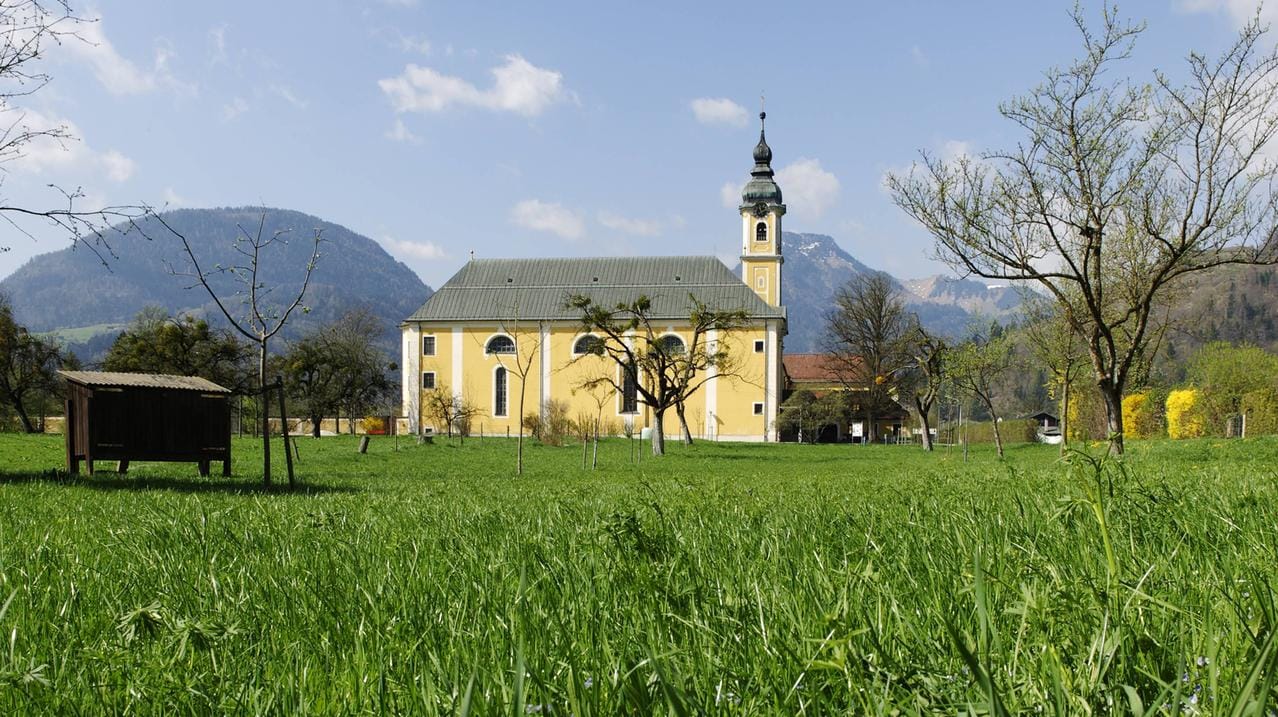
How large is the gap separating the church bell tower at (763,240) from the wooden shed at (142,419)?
5337cm

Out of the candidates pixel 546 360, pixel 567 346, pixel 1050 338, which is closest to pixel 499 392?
pixel 546 360

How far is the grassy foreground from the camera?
1235 millimetres

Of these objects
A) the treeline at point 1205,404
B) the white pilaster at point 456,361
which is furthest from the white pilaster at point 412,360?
the treeline at point 1205,404

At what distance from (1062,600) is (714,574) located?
1.18 metres

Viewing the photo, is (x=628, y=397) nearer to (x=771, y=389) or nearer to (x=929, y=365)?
(x=771, y=389)

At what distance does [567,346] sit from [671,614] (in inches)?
2241

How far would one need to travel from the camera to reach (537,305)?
6006 centimetres

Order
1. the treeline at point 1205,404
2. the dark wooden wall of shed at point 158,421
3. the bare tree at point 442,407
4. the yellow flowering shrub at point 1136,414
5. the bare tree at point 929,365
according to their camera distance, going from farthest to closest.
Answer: the bare tree at point 442,407, the yellow flowering shrub at point 1136,414, the bare tree at point 929,365, the treeline at point 1205,404, the dark wooden wall of shed at point 158,421

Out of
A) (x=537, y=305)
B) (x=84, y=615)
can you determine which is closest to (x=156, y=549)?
(x=84, y=615)

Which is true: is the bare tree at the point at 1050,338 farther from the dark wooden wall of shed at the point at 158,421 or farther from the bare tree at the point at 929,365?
the dark wooden wall of shed at the point at 158,421

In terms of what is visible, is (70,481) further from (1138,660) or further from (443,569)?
(1138,660)

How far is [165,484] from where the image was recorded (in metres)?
11.6

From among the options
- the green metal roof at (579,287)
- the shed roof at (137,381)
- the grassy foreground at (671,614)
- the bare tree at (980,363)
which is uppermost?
the green metal roof at (579,287)

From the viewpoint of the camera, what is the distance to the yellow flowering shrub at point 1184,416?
41844 millimetres
